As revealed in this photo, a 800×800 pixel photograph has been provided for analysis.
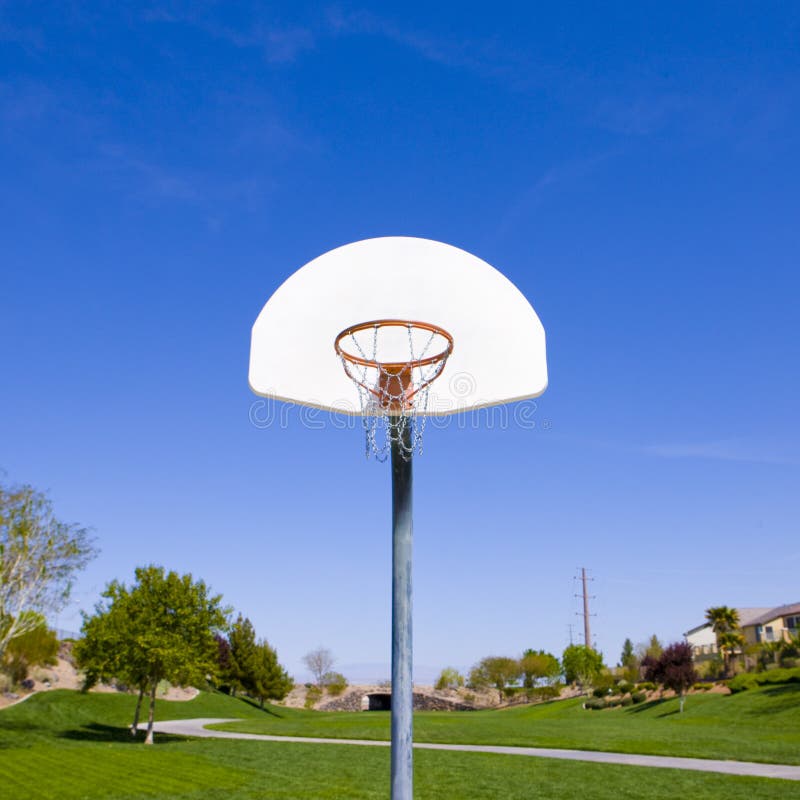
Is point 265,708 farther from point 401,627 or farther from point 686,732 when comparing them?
point 401,627

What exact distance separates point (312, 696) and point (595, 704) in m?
27.8

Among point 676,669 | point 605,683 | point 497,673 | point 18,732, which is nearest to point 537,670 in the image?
point 497,673

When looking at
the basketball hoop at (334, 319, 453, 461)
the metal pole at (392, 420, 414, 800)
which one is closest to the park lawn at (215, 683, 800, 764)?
the metal pole at (392, 420, 414, 800)

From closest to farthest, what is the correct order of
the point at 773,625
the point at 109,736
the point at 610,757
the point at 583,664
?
1. the point at 610,757
2. the point at 109,736
3. the point at 583,664
4. the point at 773,625

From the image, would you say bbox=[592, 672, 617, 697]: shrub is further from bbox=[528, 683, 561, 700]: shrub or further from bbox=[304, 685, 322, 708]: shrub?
bbox=[304, 685, 322, 708]: shrub

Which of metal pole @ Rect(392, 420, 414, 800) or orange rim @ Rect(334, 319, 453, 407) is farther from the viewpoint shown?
orange rim @ Rect(334, 319, 453, 407)

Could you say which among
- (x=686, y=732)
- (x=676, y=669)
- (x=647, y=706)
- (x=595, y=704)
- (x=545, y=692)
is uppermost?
(x=676, y=669)

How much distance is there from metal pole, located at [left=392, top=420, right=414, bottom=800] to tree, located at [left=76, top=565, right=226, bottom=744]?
2094cm

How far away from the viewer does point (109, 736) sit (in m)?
26.9

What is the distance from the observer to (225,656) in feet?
165

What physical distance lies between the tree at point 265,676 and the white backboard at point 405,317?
157 feet

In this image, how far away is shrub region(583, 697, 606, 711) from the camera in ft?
152

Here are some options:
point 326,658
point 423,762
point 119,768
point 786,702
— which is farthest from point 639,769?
point 326,658

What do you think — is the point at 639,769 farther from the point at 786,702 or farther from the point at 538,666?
the point at 538,666
